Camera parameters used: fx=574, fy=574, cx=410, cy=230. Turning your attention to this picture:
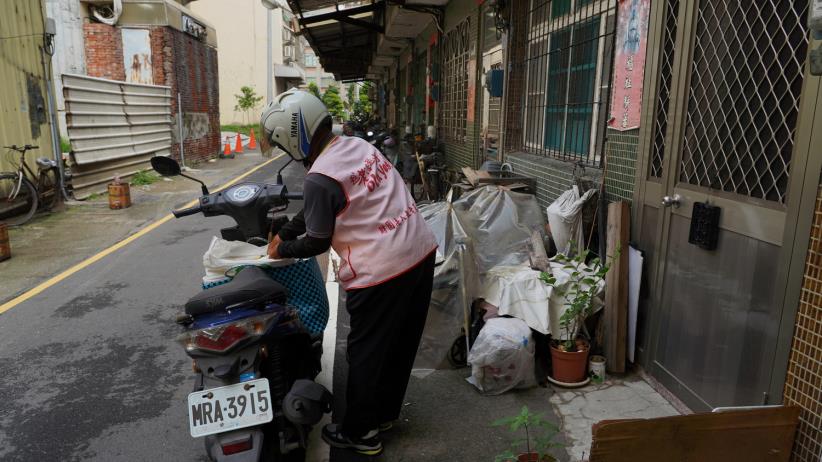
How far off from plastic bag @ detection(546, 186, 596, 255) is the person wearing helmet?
1747 mm

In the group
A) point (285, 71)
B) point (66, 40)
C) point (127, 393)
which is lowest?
point (127, 393)

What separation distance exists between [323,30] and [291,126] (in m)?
15.7

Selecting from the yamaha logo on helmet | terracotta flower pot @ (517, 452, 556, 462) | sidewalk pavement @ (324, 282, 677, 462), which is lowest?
sidewalk pavement @ (324, 282, 677, 462)

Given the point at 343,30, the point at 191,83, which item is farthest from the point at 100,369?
the point at 191,83

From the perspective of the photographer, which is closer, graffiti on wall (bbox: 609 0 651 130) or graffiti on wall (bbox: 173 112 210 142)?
graffiti on wall (bbox: 609 0 651 130)

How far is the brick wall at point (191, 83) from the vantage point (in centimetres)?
1705

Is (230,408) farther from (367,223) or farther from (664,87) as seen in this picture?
(664,87)

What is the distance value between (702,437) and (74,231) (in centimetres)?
906

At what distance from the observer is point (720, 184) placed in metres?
3.10

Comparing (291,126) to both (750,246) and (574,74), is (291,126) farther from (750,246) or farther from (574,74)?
(574,74)

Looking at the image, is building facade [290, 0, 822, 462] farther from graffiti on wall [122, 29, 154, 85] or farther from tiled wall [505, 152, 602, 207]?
graffiti on wall [122, 29, 154, 85]

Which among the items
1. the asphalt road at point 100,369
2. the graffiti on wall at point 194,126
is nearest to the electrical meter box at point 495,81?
the asphalt road at point 100,369

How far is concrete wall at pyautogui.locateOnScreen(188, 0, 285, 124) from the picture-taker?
39.7 metres

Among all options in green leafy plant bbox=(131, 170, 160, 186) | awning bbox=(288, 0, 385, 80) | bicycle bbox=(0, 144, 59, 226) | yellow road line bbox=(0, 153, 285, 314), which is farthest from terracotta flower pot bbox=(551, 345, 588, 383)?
green leafy plant bbox=(131, 170, 160, 186)
